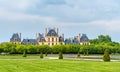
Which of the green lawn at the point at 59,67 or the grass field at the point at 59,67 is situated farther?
the grass field at the point at 59,67

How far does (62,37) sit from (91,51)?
24.5 meters

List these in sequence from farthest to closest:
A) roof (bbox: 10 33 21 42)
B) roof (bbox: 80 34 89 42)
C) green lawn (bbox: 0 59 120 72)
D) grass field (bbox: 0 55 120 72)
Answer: roof (bbox: 80 34 89 42), roof (bbox: 10 33 21 42), grass field (bbox: 0 55 120 72), green lawn (bbox: 0 59 120 72)

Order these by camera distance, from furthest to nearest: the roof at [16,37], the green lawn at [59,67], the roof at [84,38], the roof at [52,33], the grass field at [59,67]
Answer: the roof at [84,38]
the roof at [16,37]
the roof at [52,33]
the grass field at [59,67]
the green lawn at [59,67]

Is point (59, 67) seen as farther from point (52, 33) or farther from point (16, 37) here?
point (16, 37)

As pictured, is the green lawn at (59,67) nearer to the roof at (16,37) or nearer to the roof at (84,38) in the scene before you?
the roof at (16,37)

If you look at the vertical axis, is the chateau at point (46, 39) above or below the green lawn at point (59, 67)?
above

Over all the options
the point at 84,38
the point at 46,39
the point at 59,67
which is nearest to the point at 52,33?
the point at 46,39

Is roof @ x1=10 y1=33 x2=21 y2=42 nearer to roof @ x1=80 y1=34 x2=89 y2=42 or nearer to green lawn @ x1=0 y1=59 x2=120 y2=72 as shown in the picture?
roof @ x1=80 y1=34 x2=89 y2=42

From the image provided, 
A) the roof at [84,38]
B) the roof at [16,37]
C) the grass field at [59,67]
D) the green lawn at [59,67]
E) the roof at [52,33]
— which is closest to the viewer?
the green lawn at [59,67]

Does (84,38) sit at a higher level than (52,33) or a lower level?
lower

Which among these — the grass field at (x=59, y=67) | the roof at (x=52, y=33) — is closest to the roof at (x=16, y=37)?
the roof at (x=52, y=33)

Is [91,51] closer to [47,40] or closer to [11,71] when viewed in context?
[47,40]

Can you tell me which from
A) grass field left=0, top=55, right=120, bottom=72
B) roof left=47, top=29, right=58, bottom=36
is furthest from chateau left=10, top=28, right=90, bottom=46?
grass field left=0, top=55, right=120, bottom=72

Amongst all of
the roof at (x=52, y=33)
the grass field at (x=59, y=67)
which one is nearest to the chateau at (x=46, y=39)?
the roof at (x=52, y=33)
